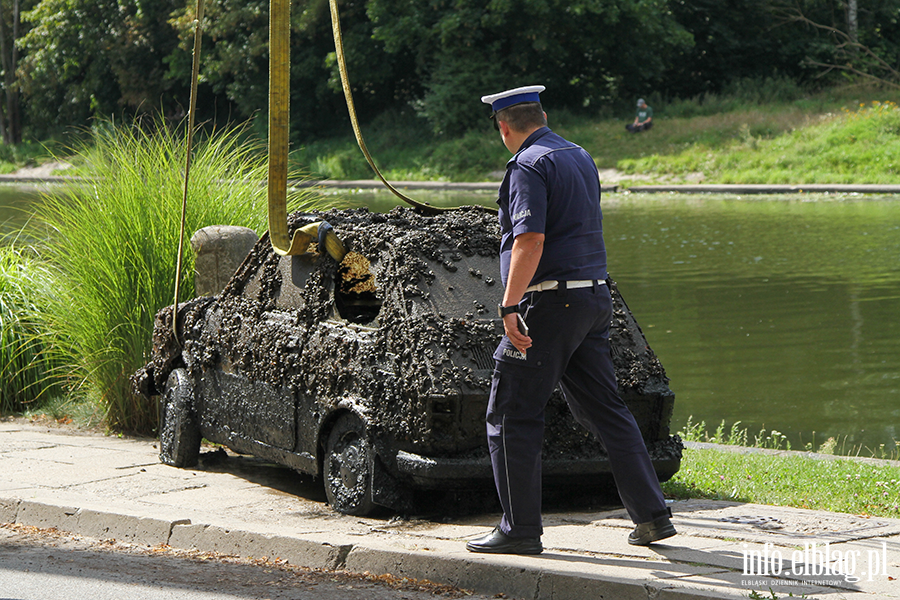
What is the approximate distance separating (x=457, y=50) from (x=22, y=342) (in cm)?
3983

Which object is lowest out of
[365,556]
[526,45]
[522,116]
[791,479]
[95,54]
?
[791,479]

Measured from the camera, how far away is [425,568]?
5277 mm

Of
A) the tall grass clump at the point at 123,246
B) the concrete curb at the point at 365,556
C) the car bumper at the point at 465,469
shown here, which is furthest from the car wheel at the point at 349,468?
the tall grass clump at the point at 123,246

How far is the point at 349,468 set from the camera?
6414mm

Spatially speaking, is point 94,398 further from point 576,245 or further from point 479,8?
point 479,8

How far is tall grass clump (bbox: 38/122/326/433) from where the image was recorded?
9.64m

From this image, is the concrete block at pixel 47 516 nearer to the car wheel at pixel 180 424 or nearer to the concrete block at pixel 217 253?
the car wheel at pixel 180 424

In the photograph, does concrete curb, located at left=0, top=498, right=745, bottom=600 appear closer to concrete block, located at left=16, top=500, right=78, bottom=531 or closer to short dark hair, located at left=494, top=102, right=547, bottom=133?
concrete block, located at left=16, top=500, right=78, bottom=531

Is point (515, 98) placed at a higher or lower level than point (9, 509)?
higher

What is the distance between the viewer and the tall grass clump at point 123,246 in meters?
9.64

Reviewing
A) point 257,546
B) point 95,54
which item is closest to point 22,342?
point 257,546

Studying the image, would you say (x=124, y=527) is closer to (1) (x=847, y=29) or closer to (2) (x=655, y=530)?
(2) (x=655, y=530)

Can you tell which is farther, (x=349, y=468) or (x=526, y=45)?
(x=526, y=45)

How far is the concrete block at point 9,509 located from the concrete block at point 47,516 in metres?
0.03
